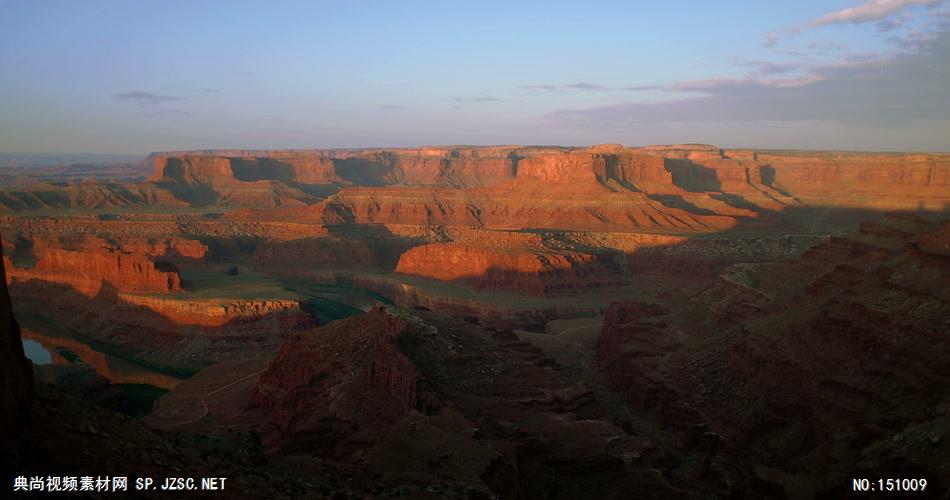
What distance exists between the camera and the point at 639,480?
90.3 feet

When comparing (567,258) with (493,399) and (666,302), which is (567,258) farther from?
(493,399)

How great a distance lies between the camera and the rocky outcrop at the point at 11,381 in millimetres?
12852

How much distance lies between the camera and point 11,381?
43.9ft

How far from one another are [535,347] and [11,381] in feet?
106

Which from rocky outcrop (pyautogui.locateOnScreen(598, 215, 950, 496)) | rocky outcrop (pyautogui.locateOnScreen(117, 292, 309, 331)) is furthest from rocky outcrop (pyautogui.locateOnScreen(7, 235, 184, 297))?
rocky outcrop (pyautogui.locateOnScreen(598, 215, 950, 496))

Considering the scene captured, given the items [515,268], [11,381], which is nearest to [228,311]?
[515,268]

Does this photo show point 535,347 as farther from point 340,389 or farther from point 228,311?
point 228,311

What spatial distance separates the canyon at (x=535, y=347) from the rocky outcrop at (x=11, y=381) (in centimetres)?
7

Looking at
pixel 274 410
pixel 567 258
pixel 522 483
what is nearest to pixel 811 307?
pixel 522 483

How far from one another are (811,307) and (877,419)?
37.5 feet

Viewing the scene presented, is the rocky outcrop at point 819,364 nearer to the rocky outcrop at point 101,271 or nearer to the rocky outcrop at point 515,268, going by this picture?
the rocky outcrop at point 515,268

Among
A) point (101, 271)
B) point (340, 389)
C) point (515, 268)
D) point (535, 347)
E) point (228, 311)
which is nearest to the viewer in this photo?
point (340, 389)

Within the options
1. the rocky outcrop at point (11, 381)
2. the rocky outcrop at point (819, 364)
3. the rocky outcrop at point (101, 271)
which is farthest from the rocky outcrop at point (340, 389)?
the rocky outcrop at point (101, 271)

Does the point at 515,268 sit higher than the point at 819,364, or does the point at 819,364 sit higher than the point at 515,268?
the point at 819,364
